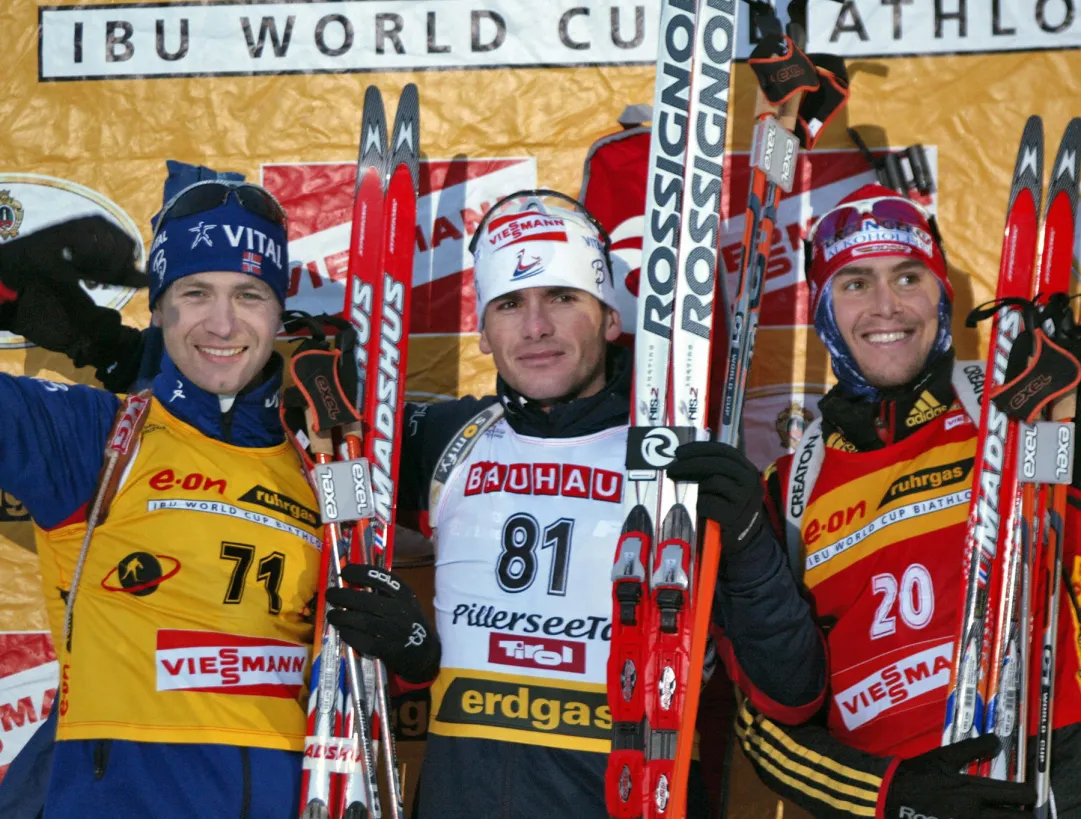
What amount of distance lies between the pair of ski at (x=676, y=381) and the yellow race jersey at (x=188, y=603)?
2.28ft

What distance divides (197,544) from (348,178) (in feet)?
4.71

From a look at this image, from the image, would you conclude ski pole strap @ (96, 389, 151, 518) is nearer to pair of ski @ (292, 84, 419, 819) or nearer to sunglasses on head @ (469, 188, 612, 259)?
pair of ski @ (292, 84, 419, 819)

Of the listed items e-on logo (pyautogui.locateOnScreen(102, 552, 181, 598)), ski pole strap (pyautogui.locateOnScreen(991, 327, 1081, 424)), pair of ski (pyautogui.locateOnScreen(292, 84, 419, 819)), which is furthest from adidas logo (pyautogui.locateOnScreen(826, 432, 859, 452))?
e-on logo (pyautogui.locateOnScreen(102, 552, 181, 598))

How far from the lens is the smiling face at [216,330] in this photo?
285 cm

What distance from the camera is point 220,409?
284 cm

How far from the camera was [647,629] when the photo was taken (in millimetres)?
2559

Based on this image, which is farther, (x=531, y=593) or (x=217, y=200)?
(x=217, y=200)

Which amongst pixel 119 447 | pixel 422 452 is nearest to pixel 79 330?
pixel 119 447

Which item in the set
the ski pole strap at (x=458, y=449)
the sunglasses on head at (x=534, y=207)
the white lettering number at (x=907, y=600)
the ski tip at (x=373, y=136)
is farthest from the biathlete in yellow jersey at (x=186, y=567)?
the white lettering number at (x=907, y=600)

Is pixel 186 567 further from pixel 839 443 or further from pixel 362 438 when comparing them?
pixel 839 443

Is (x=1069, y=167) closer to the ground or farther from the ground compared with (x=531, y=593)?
farther from the ground

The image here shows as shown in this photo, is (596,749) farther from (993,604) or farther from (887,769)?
(993,604)

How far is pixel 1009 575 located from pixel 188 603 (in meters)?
1.61

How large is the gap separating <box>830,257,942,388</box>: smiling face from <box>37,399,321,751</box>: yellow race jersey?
1244 mm
